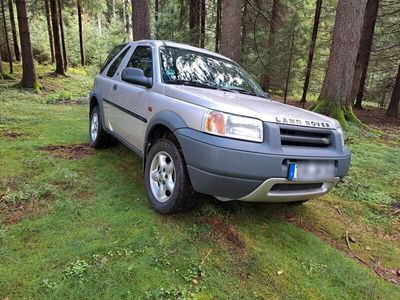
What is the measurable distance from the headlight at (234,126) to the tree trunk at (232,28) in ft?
20.9

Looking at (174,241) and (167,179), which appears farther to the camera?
(167,179)

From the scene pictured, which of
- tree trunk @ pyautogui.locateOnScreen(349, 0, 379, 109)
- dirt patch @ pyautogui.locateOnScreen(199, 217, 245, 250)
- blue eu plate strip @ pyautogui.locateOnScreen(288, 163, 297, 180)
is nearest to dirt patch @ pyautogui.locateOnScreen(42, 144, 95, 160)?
dirt patch @ pyautogui.locateOnScreen(199, 217, 245, 250)

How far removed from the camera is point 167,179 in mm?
3211

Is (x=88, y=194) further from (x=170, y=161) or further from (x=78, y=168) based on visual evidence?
(x=170, y=161)

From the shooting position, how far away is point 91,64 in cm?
2958

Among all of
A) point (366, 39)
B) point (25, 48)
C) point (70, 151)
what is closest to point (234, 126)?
point (70, 151)

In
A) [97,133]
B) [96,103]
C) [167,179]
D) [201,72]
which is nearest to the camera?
[167,179]

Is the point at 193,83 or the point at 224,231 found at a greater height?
the point at 193,83

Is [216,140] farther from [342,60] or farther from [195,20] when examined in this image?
[195,20]

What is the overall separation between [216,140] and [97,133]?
335 cm

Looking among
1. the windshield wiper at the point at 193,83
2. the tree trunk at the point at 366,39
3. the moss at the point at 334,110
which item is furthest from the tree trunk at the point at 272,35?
the windshield wiper at the point at 193,83

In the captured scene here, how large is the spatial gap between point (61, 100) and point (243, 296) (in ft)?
38.5

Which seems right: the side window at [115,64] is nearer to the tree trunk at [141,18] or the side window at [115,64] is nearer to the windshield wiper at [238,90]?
the windshield wiper at [238,90]

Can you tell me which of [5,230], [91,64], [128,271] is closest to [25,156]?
[5,230]
